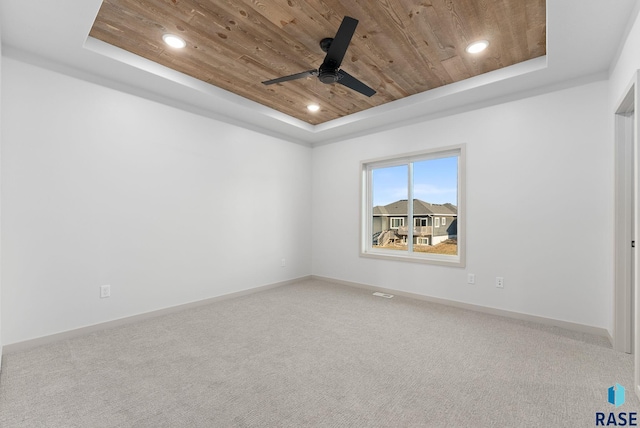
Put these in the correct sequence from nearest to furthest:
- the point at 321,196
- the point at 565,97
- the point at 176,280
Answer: the point at 565,97 < the point at 176,280 < the point at 321,196

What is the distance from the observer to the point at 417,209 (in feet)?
14.2

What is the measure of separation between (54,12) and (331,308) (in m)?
3.63

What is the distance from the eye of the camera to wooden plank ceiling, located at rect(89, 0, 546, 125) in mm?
2166

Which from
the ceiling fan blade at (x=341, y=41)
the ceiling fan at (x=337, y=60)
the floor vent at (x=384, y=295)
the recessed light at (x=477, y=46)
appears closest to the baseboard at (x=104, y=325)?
the floor vent at (x=384, y=295)

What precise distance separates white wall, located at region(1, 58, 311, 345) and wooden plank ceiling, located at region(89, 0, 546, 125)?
2.42 feet

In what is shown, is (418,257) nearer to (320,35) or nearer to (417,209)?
(417,209)

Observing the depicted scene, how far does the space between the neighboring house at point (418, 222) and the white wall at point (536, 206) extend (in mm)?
382

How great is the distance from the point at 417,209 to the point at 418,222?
192mm

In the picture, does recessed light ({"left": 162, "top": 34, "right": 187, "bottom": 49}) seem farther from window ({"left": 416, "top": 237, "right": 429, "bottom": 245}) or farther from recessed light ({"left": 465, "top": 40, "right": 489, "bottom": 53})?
window ({"left": 416, "top": 237, "right": 429, "bottom": 245})

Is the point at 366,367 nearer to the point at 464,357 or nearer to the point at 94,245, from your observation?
the point at 464,357

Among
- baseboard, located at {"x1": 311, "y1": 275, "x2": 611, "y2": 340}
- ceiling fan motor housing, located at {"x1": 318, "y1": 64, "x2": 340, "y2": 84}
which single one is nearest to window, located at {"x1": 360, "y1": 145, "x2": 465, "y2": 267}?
baseboard, located at {"x1": 311, "y1": 275, "x2": 611, "y2": 340}

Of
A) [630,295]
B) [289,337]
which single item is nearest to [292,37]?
[289,337]

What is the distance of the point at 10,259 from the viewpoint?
2.45m

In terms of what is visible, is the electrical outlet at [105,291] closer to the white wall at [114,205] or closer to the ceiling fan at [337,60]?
the white wall at [114,205]
